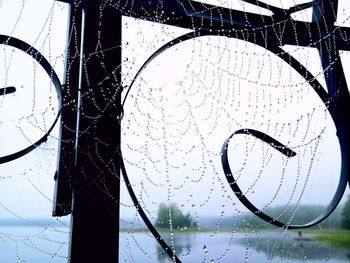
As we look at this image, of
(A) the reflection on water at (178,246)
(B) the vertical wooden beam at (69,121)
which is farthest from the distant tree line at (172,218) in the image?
(B) the vertical wooden beam at (69,121)

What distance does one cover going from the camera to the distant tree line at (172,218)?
0.88m

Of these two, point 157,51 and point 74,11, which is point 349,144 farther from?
point 74,11

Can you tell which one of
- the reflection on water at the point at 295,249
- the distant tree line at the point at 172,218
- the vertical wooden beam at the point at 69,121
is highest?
the vertical wooden beam at the point at 69,121

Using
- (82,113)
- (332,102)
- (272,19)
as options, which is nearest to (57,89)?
(82,113)

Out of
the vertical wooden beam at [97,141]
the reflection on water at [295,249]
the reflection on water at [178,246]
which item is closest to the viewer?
the vertical wooden beam at [97,141]

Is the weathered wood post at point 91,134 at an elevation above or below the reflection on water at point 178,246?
above

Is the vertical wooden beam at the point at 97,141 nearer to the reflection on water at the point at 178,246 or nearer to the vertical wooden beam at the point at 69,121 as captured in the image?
the vertical wooden beam at the point at 69,121

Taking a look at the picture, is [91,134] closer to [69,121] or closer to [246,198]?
[69,121]

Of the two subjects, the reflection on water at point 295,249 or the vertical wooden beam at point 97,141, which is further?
the reflection on water at point 295,249

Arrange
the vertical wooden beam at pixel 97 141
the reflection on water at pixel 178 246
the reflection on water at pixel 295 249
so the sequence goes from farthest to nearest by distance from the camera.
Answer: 1. the reflection on water at pixel 295 249
2. the reflection on water at pixel 178 246
3. the vertical wooden beam at pixel 97 141

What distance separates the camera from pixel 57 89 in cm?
77

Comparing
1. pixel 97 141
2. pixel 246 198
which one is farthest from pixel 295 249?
pixel 97 141

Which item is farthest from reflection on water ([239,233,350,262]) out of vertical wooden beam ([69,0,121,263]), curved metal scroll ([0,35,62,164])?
curved metal scroll ([0,35,62,164])

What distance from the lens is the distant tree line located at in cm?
88
